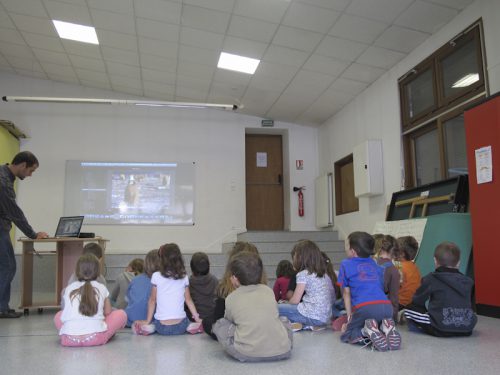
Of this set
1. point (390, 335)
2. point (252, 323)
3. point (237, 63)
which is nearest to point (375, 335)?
point (390, 335)

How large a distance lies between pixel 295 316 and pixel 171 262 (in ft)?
3.16

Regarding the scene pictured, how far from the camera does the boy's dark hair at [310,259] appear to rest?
10.0 feet

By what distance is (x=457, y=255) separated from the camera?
282cm

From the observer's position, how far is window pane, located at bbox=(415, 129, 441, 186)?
5.11 meters

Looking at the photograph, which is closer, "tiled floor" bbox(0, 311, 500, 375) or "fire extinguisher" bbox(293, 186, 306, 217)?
"tiled floor" bbox(0, 311, 500, 375)

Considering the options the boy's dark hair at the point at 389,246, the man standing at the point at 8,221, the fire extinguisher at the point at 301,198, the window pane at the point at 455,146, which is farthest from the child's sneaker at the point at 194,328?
the fire extinguisher at the point at 301,198

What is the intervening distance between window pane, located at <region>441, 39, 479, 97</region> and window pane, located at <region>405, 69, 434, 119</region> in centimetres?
28

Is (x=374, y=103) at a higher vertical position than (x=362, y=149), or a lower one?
higher

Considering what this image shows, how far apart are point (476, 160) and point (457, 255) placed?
1321 millimetres

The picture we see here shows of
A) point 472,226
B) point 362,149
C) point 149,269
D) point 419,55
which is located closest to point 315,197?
point 362,149

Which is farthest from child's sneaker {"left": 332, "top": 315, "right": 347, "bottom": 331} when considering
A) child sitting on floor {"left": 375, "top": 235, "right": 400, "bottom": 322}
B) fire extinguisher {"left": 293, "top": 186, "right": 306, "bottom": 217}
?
fire extinguisher {"left": 293, "top": 186, "right": 306, "bottom": 217}

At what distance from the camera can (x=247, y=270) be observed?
2.34m

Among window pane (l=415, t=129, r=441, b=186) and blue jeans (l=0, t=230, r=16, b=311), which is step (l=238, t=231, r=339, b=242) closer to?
window pane (l=415, t=129, r=441, b=186)

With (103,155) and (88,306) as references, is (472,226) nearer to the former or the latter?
(88,306)
